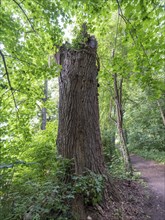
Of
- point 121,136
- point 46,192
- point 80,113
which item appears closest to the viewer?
point 46,192

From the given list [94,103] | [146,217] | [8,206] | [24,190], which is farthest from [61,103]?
[146,217]

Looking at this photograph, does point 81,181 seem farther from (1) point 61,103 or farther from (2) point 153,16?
(2) point 153,16

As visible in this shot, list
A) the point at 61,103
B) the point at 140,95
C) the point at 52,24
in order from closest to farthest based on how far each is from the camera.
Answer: the point at 52,24 < the point at 61,103 < the point at 140,95

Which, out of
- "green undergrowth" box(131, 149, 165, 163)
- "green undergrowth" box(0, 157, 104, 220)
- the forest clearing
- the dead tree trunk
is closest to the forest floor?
the forest clearing

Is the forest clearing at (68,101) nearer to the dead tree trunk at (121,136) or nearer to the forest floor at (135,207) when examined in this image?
the forest floor at (135,207)

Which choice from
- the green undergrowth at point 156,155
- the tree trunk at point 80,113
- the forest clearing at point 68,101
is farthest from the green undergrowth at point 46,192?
the green undergrowth at point 156,155

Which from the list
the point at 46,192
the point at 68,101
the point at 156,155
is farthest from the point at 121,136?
the point at 156,155

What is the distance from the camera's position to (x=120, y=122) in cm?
637

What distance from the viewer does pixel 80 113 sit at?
3189mm

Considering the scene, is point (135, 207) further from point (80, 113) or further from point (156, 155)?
point (156, 155)

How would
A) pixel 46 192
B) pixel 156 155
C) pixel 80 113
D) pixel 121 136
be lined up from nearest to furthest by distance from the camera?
1. pixel 46 192
2. pixel 80 113
3. pixel 121 136
4. pixel 156 155

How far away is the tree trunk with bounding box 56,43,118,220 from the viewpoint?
9.78 ft

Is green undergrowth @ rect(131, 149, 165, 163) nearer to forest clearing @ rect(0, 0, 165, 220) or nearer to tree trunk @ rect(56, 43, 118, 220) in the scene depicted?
forest clearing @ rect(0, 0, 165, 220)

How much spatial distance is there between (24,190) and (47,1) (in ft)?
9.64
